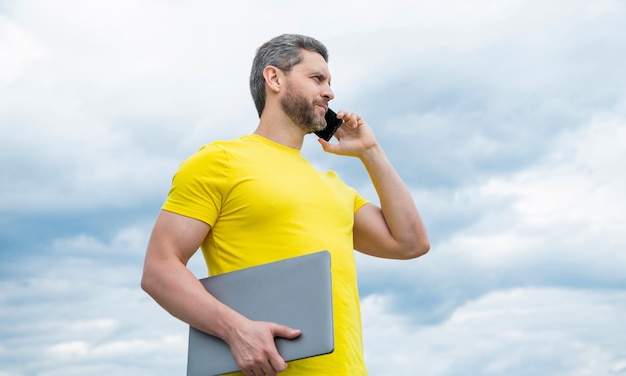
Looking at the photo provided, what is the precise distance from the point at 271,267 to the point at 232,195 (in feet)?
1.30

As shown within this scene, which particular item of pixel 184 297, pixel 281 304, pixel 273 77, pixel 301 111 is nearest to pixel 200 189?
pixel 184 297

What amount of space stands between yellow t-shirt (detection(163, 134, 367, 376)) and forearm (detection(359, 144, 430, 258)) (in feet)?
1.79

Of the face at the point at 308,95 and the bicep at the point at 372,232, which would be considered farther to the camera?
the bicep at the point at 372,232

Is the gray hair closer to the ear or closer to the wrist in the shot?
the ear

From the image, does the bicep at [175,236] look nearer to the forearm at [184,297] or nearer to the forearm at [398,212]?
the forearm at [184,297]

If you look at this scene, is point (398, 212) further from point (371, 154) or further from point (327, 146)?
point (327, 146)

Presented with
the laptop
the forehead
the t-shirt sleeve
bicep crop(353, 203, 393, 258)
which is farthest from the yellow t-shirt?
the forehead

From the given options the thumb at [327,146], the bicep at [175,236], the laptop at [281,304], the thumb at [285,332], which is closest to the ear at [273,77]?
the thumb at [327,146]

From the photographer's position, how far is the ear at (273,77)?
3512 mm

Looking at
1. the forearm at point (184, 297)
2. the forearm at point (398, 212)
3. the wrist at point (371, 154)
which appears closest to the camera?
the forearm at point (184, 297)

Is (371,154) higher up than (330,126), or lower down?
lower down

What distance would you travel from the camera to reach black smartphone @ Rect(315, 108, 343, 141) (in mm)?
3711

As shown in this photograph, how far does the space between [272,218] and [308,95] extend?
2.34ft

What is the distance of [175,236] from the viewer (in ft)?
9.61
